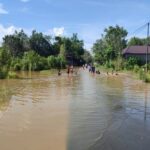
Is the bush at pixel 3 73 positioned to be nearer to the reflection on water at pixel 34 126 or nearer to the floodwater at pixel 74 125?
the floodwater at pixel 74 125

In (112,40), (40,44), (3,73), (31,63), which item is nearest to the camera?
(3,73)

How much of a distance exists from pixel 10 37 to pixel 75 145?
101412 mm

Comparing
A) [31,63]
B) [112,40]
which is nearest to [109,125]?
[31,63]

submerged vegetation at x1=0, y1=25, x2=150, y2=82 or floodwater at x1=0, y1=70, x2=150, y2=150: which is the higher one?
submerged vegetation at x1=0, y1=25, x2=150, y2=82

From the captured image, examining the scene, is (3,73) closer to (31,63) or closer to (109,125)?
(109,125)

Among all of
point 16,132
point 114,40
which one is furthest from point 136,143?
point 114,40

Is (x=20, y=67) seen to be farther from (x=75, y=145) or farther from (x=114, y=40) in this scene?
(x=75, y=145)

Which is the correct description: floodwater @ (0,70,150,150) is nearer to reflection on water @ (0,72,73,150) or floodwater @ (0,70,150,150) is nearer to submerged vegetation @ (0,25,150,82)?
reflection on water @ (0,72,73,150)

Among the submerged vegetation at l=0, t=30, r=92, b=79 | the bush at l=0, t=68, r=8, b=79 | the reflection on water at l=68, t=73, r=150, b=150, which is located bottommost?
the reflection on water at l=68, t=73, r=150, b=150

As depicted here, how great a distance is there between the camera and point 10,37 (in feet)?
358

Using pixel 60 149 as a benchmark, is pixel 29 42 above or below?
above

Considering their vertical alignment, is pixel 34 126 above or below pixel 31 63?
below

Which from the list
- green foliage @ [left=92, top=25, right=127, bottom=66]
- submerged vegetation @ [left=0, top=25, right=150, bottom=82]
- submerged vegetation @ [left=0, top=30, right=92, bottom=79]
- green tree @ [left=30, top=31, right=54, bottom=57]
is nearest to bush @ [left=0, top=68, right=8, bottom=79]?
submerged vegetation @ [left=0, top=25, right=150, bottom=82]

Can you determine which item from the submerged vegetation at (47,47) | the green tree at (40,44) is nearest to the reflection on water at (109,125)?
the submerged vegetation at (47,47)
